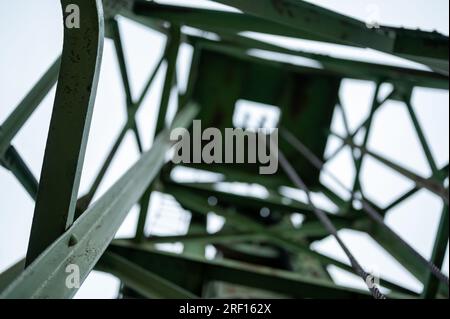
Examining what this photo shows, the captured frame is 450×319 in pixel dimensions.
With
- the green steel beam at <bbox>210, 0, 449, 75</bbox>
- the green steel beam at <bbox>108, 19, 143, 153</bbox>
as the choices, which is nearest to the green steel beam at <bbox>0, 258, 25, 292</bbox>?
the green steel beam at <bbox>108, 19, 143, 153</bbox>

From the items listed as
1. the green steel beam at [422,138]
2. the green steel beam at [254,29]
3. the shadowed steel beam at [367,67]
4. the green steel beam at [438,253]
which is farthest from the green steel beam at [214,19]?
the green steel beam at [422,138]

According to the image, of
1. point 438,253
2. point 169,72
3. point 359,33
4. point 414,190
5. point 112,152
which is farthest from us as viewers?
point 414,190

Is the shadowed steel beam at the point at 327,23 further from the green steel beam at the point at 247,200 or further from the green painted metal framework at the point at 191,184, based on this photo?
the green steel beam at the point at 247,200

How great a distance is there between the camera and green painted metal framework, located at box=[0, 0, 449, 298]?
1.92m

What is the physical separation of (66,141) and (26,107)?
1.57 m

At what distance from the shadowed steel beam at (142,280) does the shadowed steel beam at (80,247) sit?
827 millimetres

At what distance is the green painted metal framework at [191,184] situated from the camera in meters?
1.92

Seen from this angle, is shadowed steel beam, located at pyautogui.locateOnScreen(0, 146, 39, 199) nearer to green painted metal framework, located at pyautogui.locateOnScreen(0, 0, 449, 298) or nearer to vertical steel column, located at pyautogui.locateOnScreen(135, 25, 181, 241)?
green painted metal framework, located at pyautogui.locateOnScreen(0, 0, 449, 298)

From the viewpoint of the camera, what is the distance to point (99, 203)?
2.46 meters

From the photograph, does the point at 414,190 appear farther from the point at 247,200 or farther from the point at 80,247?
the point at 80,247

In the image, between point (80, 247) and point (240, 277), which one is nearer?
point (80, 247)

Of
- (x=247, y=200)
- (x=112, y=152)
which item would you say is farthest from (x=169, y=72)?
(x=247, y=200)

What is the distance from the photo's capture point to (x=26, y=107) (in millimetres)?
3236

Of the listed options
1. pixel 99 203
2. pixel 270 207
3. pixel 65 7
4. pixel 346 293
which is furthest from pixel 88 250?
pixel 270 207
